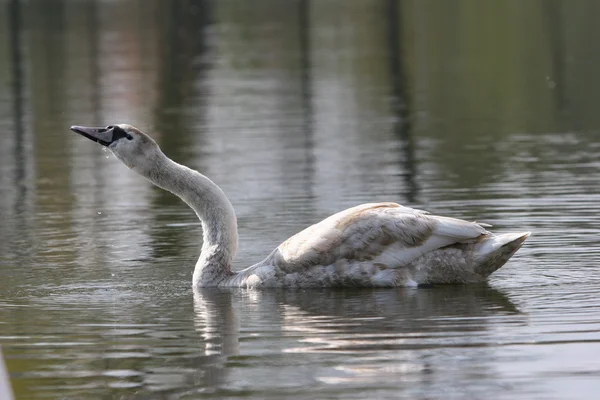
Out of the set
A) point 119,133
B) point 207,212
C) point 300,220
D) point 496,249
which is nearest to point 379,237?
point 496,249

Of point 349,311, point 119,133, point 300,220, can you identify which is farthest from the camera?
point 300,220

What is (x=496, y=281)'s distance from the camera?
13578 mm

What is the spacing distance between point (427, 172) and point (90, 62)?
3766cm

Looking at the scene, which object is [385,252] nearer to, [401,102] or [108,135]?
[108,135]

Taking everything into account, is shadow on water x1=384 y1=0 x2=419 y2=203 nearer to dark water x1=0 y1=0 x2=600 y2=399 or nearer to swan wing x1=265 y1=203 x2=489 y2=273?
dark water x1=0 y1=0 x2=600 y2=399

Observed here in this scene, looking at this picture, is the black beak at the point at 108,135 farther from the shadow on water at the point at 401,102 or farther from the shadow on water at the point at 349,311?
the shadow on water at the point at 401,102

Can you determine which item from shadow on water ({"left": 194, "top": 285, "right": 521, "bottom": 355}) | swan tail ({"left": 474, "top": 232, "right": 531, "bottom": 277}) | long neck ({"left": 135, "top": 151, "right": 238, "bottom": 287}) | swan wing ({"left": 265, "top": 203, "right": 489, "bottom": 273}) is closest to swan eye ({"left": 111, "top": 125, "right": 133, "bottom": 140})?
long neck ({"left": 135, "top": 151, "right": 238, "bottom": 287})

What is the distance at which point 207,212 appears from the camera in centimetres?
1432

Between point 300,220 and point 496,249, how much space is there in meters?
4.70

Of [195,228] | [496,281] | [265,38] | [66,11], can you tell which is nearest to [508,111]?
[195,228]

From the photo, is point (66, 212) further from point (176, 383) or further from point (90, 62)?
point (90, 62)

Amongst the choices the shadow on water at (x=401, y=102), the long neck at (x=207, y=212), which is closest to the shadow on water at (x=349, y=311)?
the long neck at (x=207, y=212)

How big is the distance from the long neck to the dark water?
0.34 meters

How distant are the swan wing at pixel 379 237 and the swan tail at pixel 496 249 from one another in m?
0.11
